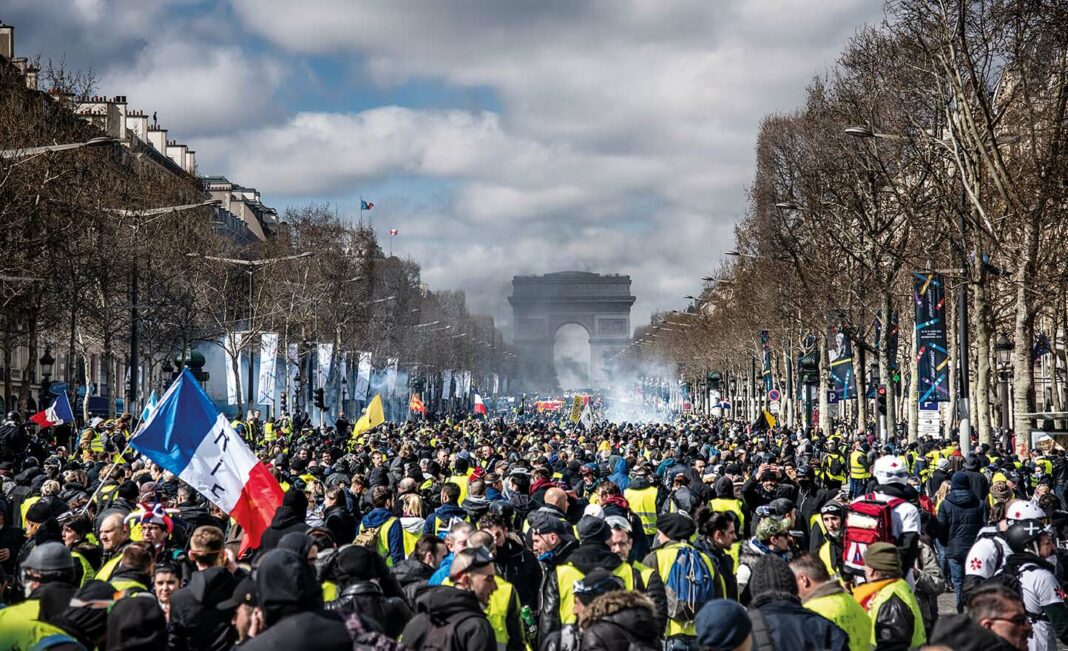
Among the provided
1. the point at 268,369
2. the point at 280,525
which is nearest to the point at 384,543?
the point at 280,525

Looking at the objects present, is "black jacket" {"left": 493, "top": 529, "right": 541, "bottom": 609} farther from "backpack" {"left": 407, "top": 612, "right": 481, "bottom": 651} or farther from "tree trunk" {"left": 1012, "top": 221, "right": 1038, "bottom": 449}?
"tree trunk" {"left": 1012, "top": 221, "right": 1038, "bottom": 449}

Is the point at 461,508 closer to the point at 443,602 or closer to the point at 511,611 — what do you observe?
the point at 511,611

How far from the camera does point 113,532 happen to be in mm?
10188

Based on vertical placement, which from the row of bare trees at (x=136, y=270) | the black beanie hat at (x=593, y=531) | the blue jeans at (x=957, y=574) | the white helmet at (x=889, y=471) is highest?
the row of bare trees at (x=136, y=270)

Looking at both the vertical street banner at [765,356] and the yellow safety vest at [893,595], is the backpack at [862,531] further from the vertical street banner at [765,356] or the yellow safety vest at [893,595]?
the vertical street banner at [765,356]

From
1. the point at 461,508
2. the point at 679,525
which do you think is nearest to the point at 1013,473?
the point at 461,508

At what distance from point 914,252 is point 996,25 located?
59.9 ft

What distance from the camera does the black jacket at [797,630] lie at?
659 centimetres

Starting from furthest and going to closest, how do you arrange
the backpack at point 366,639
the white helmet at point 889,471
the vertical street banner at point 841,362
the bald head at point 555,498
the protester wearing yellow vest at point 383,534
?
1. the vertical street banner at point 841,362
2. the bald head at point 555,498
3. the white helmet at point 889,471
4. the protester wearing yellow vest at point 383,534
5. the backpack at point 366,639

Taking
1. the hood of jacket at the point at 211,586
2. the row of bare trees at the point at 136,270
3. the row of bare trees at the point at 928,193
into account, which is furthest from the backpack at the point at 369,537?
the row of bare trees at the point at 136,270

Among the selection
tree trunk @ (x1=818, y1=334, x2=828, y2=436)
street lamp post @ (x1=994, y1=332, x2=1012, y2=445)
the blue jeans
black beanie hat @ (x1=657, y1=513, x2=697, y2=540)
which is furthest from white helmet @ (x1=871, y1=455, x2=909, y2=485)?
street lamp post @ (x1=994, y1=332, x2=1012, y2=445)

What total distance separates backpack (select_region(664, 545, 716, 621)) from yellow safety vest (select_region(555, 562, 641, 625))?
242 mm

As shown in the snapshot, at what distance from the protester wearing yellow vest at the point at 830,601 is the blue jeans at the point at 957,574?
25.8ft

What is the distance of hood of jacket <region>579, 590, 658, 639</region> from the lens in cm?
643
